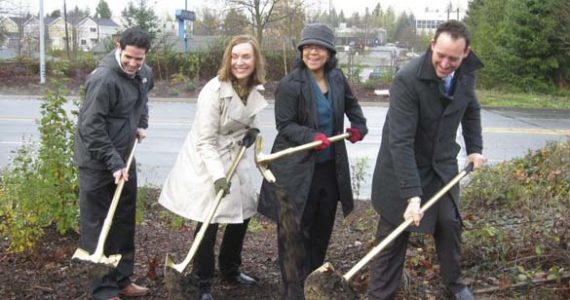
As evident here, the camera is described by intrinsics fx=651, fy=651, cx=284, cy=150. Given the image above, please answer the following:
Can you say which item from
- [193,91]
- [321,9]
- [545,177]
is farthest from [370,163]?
[321,9]

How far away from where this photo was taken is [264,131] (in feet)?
42.5

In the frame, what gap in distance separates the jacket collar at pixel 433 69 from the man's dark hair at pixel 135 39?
5.05 ft

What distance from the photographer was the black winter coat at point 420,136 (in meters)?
3.35

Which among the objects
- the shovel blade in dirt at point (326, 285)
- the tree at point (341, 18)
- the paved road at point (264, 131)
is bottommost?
the paved road at point (264, 131)

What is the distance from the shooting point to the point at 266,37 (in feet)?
86.5

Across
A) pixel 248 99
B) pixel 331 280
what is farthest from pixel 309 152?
pixel 331 280

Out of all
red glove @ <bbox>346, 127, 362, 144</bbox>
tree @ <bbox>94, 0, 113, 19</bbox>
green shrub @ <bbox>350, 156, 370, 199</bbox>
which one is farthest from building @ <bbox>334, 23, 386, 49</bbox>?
red glove @ <bbox>346, 127, 362, 144</bbox>

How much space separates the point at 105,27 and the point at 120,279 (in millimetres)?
85686

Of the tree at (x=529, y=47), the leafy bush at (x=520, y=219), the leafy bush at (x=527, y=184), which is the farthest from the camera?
the tree at (x=529, y=47)

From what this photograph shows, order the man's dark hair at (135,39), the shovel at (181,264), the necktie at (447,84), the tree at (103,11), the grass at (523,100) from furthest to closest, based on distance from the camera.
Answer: the tree at (103,11) → the grass at (523,100) → the man's dark hair at (135,39) → the shovel at (181,264) → the necktie at (447,84)

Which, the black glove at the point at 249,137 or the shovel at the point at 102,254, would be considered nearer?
the shovel at the point at 102,254

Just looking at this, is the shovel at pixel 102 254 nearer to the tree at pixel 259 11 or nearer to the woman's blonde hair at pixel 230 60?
the woman's blonde hair at pixel 230 60

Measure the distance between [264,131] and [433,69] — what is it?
9698 millimetres

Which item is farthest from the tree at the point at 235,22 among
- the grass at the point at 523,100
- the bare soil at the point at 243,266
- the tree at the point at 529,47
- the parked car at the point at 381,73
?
the bare soil at the point at 243,266
